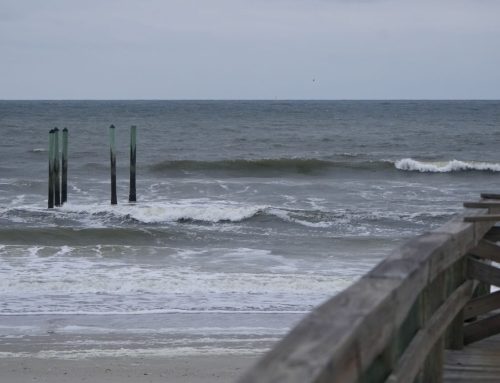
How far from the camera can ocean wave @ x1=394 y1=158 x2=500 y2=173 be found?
35.1 metres

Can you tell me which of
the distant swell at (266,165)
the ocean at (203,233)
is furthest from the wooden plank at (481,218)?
the distant swell at (266,165)

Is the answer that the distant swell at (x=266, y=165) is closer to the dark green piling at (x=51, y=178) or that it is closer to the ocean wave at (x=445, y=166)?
the ocean wave at (x=445, y=166)

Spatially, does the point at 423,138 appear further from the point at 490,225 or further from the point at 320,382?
the point at 320,382

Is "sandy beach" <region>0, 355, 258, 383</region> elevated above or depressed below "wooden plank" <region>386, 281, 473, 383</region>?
below

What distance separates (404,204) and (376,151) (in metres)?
19.2

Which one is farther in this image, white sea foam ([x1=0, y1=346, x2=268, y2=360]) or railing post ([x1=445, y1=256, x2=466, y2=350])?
white sea foam ([x1=0, y1=346, x2=268, y2=360])

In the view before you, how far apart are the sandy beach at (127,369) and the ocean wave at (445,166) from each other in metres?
27.6

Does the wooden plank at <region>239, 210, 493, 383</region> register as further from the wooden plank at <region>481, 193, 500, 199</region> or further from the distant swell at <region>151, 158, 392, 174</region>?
the distant swell at <region>151, 158, 392, 174</region>

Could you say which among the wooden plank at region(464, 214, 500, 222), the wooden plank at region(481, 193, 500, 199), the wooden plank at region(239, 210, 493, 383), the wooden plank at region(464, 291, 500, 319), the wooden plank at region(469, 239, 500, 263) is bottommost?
the wooden plank at region(464, 291, 500, 319)

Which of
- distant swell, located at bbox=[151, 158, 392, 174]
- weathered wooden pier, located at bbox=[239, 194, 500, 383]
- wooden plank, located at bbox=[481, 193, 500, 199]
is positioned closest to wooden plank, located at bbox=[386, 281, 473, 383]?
weathered wooden pier, located at bbox=[239, 194, 500, 383]

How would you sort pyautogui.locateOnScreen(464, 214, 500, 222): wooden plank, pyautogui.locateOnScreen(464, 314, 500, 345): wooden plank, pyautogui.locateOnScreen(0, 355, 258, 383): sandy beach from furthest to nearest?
pyautogui.locateOnScreen(0, 355, 258, 383): sandy beach, pyautogui.locateOnScreen(464, 314, 500, 345): wooden plank, pyautogui.locateOnScreen(464, 214, 500, 222): wooden plank

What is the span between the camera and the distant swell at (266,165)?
35188 mm

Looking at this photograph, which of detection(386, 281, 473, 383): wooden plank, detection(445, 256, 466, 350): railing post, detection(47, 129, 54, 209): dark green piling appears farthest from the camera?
detection(47, 129, 54, 209): dark green piling

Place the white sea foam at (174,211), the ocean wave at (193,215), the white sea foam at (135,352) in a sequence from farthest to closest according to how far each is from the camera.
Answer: the white sea foam at (174,211) → the ocean wave at (193,215) → the white sea foam at (135,352)
